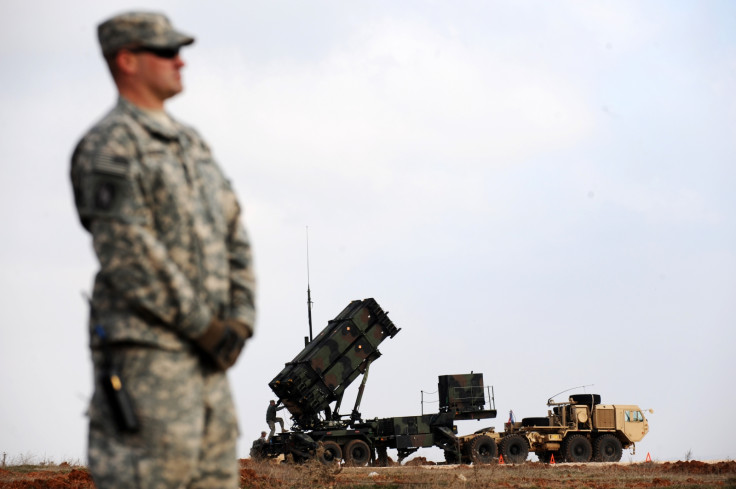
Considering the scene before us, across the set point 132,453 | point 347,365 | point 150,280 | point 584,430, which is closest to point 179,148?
point 150,280

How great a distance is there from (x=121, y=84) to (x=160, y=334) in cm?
102

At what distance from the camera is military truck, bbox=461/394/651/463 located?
29188 millimetres

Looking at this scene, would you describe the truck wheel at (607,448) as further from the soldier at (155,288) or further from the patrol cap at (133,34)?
the patrol cap at (133,34)

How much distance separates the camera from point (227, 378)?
12.2 ft

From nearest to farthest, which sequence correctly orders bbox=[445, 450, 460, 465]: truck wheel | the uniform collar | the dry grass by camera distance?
the uniform collar < the dry grass < bbox=[445, 450, 460, 465]: truck wheel

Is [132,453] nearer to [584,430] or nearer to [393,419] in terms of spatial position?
[393,419]

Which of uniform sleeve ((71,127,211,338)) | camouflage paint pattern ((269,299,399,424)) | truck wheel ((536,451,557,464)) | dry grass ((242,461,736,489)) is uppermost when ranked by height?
camouflage paint pattern ((269,299,399,424))

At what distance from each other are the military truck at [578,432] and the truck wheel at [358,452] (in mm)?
2992

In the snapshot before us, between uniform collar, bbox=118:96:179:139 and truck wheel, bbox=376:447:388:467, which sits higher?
uniform collar, bbox=118:96:179:139

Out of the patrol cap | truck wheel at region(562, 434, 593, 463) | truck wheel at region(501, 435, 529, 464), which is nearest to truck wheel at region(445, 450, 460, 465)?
truck wheel at region(501, 435, 529, 464)

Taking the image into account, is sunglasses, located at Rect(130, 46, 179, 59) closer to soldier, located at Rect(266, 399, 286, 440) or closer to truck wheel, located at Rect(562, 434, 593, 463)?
soldier, located at Rect(266, 399, 286, 440)

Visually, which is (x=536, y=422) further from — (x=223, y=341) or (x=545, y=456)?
(x=223, y=341)

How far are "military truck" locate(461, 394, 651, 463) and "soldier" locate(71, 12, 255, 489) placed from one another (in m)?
25.6

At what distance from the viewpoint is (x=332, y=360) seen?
27.2 m
